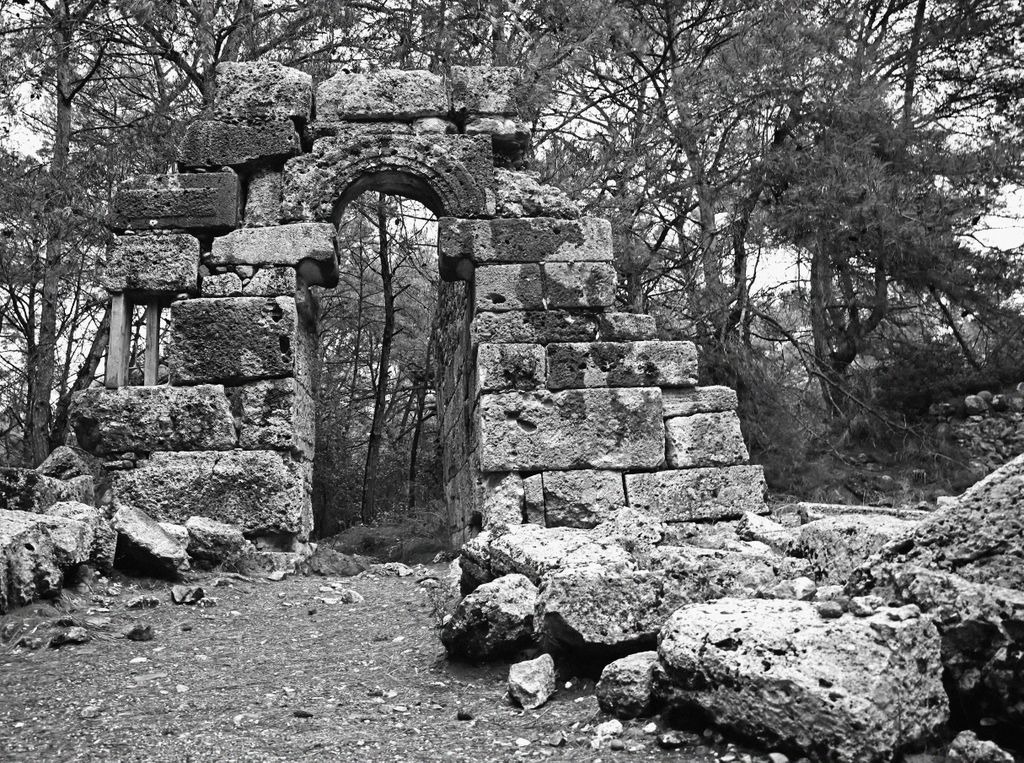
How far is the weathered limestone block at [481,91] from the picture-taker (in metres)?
7.85

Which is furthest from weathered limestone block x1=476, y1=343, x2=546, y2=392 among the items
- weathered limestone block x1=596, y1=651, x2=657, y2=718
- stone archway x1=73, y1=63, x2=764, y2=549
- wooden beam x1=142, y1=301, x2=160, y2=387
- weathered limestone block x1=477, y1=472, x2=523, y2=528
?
weathered limestone block x1=596, y1=651, x2=657, y2=718

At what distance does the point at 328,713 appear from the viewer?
3568 millimetres

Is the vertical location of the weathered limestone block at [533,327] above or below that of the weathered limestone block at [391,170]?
below

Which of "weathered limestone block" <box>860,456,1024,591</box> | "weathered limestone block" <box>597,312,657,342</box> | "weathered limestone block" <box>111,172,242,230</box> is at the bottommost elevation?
"weathered limestone block" <box>860,456,1024,591</box>

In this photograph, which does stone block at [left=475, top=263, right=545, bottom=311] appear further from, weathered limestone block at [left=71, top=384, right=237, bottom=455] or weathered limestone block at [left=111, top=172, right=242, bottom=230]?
weathered limestone block at [left=71, top=384, right=237, bottom=455]

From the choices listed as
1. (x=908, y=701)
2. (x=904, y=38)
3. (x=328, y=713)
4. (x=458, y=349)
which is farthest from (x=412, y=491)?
(x=908, y=701)

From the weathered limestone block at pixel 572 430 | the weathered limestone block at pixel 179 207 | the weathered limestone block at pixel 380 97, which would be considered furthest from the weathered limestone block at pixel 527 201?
the weathered limestone block at pixel 179 207

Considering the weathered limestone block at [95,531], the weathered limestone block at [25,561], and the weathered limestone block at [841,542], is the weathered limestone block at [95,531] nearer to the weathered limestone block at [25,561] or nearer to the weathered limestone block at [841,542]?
the weathered limestone block at [25,561]

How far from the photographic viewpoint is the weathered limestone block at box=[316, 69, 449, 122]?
7.70m

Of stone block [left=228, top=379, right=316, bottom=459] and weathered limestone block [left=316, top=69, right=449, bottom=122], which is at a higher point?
weathered limestone block [left=316, top=69, right=449, bottom=122]

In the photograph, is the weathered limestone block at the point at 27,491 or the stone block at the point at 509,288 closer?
the weathered limestone block at the point at 27,491

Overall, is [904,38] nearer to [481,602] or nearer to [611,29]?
[611,29]

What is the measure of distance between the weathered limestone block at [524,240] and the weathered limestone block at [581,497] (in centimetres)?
179

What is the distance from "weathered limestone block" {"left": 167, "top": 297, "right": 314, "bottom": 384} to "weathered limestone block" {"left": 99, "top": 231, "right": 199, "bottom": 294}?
0.61 feet
